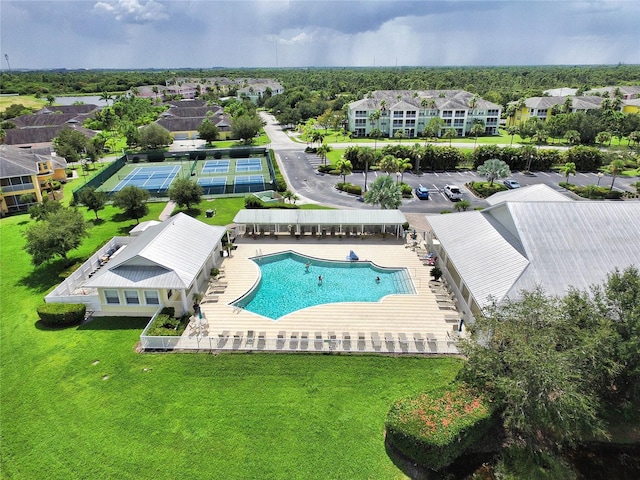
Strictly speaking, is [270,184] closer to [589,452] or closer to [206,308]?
[206,308]

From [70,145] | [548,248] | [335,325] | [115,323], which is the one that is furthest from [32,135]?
[548,248]

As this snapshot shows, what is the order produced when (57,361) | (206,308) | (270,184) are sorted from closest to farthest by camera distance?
1. (57,361)
2. (206,308)
3. (270,184)

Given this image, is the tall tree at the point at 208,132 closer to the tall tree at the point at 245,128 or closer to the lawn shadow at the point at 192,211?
the tall tree at the point at 245,128

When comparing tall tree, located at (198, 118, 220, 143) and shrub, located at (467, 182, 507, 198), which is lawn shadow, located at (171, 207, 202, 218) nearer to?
shrub, located at (467, 182, 507, 198)

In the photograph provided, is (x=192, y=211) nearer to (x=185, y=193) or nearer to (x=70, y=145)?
(x=185, y=193)

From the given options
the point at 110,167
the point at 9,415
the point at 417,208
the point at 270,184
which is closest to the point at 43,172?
the point at 110,167

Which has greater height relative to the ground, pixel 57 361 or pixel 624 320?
pixel 624 320
